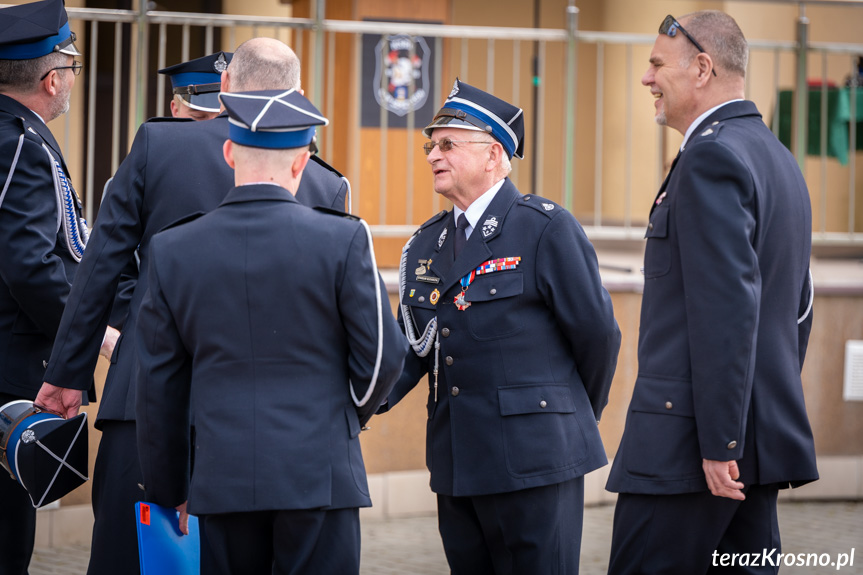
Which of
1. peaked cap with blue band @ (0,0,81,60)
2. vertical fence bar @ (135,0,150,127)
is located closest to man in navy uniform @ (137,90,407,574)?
peaked cap with blue band @ (0,0,81,60)

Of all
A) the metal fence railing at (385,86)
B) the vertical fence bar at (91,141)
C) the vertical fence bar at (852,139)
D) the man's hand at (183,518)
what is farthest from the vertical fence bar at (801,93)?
the man's hand at (183,518)

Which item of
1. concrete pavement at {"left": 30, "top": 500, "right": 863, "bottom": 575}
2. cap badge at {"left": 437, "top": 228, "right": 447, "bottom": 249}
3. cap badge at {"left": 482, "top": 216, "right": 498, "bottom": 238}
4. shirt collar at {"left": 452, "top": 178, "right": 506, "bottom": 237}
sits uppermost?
shirt collar at {"left": 452, "top": 178, "right": 506, "bottom": 237}

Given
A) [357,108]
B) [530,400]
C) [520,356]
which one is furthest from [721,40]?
[357,108]

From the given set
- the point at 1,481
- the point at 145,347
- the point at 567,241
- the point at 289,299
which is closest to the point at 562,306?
the point at 567,241

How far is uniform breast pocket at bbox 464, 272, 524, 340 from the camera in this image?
343 centimetres

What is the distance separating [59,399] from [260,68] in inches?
48.8

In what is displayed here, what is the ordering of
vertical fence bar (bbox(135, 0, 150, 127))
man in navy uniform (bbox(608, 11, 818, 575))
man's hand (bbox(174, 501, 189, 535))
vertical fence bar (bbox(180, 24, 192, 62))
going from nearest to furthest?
man's hand (bbox(174, 501, 189, 535)), man in navy uniform (bbox(608, 11, 818, 575)), vertical fence bar (bbox(135, 0, 150, 127)), vertical fence bar (bbox(180, 24, 192, 62))

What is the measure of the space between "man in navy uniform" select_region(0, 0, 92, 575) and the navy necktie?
132 centimetres

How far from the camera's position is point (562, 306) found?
135 inches

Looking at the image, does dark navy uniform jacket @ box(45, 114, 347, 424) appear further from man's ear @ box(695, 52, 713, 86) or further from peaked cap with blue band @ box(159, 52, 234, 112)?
man's ear @ box(695, 52, 713, 86)

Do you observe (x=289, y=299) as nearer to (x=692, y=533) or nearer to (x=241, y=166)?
(x=241, y=166)

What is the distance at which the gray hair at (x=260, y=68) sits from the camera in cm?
319

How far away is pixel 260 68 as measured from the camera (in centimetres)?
319

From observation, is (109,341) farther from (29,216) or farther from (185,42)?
(185,42)
